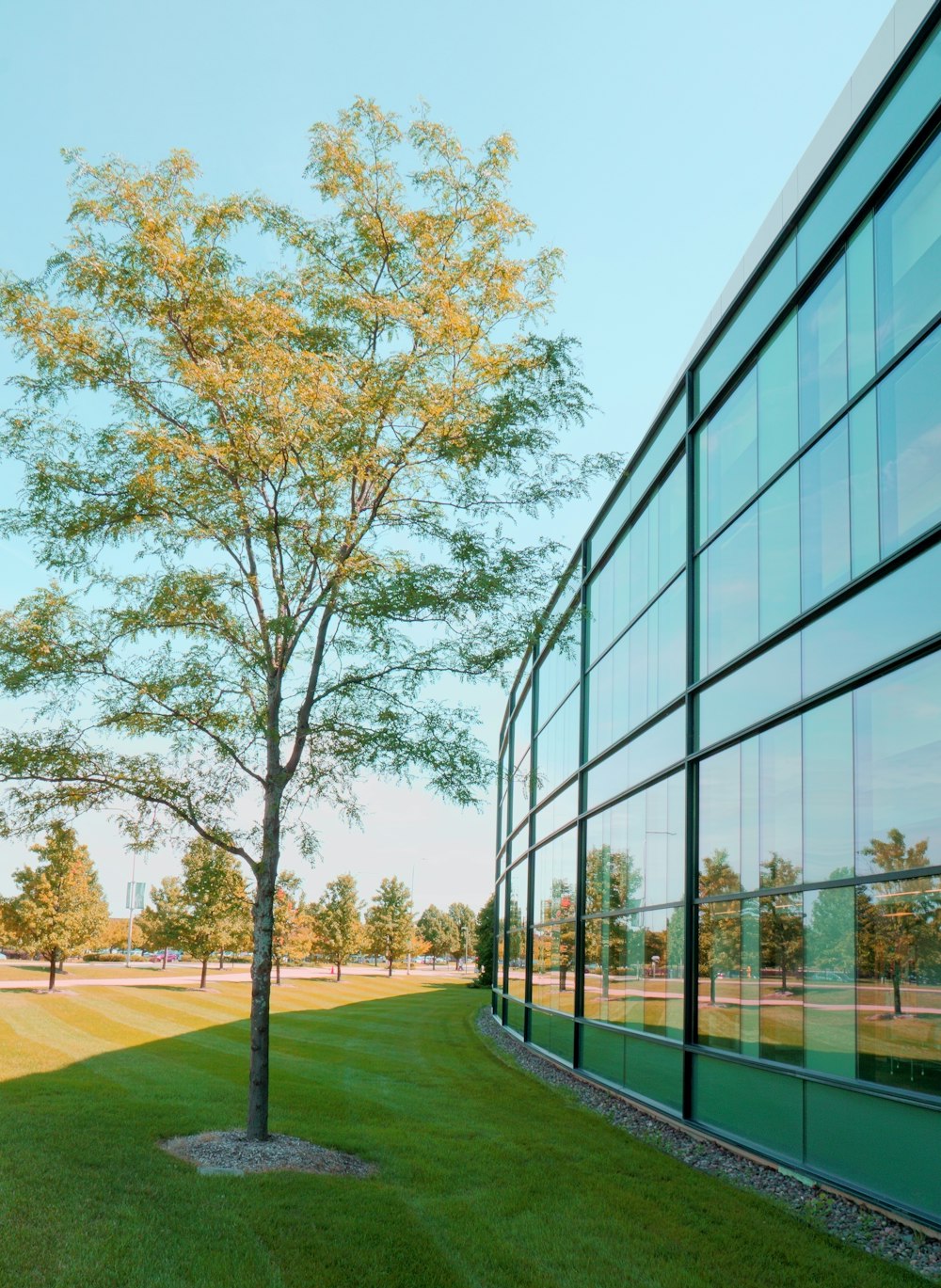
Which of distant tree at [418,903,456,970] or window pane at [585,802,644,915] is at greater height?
window pane at [585,802,644,915]

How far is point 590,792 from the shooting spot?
2125 cm

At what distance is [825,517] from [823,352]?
6.08 feet

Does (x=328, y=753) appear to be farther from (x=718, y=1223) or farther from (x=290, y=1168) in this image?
(x=718, y=1223)

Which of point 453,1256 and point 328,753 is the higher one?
point 328,753

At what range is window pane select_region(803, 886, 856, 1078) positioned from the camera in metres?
10.2

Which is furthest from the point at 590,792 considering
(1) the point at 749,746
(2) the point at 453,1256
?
(2) the point at 453,1256

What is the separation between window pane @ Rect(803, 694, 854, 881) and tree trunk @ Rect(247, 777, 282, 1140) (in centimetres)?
565

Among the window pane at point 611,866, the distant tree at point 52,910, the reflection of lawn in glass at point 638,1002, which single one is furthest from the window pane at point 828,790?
the distant tree at point 52,910

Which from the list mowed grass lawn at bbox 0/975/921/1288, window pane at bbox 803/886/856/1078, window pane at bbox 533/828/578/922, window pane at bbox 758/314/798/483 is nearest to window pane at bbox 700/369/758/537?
window pane at bbox 758/314/798/483

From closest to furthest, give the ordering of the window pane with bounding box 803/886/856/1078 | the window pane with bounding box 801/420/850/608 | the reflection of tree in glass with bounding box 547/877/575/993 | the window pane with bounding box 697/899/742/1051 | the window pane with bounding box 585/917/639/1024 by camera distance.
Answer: the window pane with bounding box 803/886/856/1078
the window pane with bounding box 801/420/850/608
the window pane with bounding box 697/899/742/1051
the window pane with bounding box 585/917/639/1024
the reflection of tree in glass with bounding box 547/877/575/993

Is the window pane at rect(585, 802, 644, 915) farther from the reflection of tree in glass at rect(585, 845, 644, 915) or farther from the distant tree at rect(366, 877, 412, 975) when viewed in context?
the distant tree at rect(366, 877, 412, 975)

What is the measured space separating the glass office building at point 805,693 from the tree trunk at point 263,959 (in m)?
3.59

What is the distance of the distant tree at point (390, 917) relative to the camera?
2783 inches

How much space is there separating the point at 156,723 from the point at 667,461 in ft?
29.4
